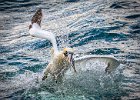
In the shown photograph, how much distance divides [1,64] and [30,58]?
973mm

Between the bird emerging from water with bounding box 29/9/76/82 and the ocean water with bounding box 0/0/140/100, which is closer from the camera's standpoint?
the bird emerging from water with bounding box 29/9/76/82

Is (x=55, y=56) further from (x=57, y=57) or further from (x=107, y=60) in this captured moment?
(x=107, y=60)

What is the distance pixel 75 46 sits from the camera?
13.4 metres

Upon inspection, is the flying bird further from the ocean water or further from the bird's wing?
the ocean water

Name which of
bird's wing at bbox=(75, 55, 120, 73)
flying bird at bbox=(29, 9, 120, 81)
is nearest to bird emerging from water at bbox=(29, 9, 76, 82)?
flying bird at bbox=(29, 9, 120, 81)

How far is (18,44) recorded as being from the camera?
14234mm

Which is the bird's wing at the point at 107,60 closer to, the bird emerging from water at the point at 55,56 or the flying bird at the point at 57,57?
the flying bird at the point at 57,57

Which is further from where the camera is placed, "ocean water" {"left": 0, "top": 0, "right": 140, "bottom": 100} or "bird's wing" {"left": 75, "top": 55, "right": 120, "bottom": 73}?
"ocean water" {"left": 0, "top": 0, "right": 140, "bottom": 100}

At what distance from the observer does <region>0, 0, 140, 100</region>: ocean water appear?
9.75 m

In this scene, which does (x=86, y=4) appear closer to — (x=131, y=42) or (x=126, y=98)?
(x=131, y=42)

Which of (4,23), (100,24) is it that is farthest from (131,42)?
(4,23)

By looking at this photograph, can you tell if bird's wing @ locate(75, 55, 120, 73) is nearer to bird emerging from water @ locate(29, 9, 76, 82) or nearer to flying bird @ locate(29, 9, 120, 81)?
flying bird @ locate(29, 9, 120, 81)

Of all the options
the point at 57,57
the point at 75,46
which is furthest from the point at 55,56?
the point at 75,46

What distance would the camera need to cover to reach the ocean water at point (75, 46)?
32.0 feet
